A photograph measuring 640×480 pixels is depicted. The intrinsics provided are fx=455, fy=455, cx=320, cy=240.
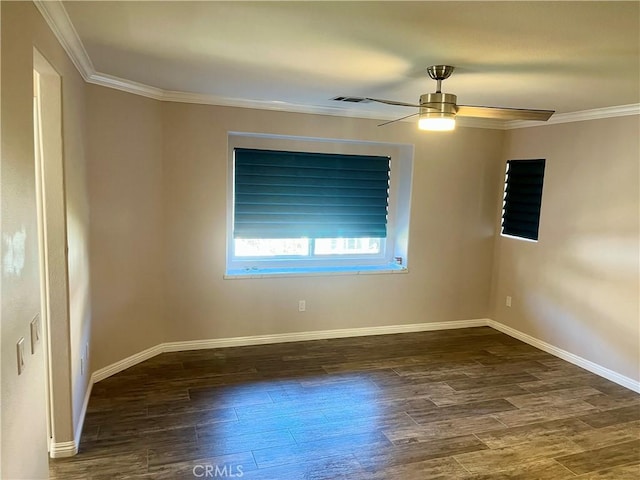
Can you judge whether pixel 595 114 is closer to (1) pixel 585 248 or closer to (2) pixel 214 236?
(1) pixel 585 248

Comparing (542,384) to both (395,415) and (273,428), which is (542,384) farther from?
(273,428)

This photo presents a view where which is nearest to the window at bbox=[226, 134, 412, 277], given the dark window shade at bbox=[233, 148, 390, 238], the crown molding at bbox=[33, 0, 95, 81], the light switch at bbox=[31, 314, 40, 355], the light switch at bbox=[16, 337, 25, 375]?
the dark window shade at bbox=[233, 148, 390, 238]

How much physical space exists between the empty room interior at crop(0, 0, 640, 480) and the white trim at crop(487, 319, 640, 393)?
0.03m

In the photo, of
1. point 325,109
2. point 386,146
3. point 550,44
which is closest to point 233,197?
point 325,109

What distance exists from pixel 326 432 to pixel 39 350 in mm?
1805

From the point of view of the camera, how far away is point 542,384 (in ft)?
12.6

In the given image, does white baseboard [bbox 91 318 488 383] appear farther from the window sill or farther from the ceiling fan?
the ceiling fan

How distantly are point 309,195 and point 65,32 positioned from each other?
2685 mm

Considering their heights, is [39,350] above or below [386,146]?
below

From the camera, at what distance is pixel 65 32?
2244mm

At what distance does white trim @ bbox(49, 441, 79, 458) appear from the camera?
102 inches

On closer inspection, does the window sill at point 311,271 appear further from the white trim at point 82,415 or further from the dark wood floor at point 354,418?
the white trim at point 82,415

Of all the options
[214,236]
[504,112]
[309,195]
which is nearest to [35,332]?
[214,236]

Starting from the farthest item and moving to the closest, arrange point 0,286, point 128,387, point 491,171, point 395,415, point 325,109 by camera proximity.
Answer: point 491,171 → point 325,109 → point 128,387 → point 395,415 → point 0,286
